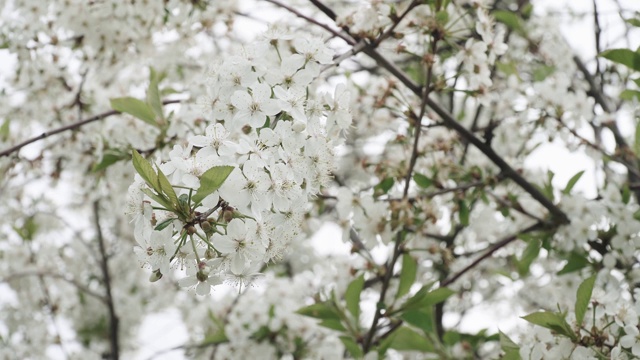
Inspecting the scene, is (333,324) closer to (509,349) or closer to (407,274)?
(407,274)

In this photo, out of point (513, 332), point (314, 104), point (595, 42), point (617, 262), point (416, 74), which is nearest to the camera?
point (314, 104)

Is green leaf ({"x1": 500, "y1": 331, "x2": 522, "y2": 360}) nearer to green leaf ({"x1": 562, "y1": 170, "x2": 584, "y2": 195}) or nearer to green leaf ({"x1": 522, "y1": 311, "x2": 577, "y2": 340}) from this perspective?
green leaf ({"x1": 522, "y1": 311, "x2": 577, "y2": 340})

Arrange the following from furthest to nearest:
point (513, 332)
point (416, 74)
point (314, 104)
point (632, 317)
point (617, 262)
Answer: point (513, 332) → point (416, 74) → point (617, 262) → point (632, 317) → point (314, 104)

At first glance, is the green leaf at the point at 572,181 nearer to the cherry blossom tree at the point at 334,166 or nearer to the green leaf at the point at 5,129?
the cherry blossom tree at the point at 334,166

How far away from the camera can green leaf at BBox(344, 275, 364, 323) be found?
212 cm

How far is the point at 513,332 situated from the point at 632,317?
Result: 7.13 feet

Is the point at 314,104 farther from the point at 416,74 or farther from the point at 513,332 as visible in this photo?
the point at 513,332

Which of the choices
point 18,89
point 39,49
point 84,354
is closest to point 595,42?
point 39,49

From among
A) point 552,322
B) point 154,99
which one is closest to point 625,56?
point 552,322

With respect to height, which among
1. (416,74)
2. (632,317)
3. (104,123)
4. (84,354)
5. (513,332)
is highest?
(416,74)

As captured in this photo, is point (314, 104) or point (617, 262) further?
point (617, 262)

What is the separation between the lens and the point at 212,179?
119 centimetres

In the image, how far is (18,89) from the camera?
3340 millimetres

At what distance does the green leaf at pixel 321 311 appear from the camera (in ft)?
7.12
